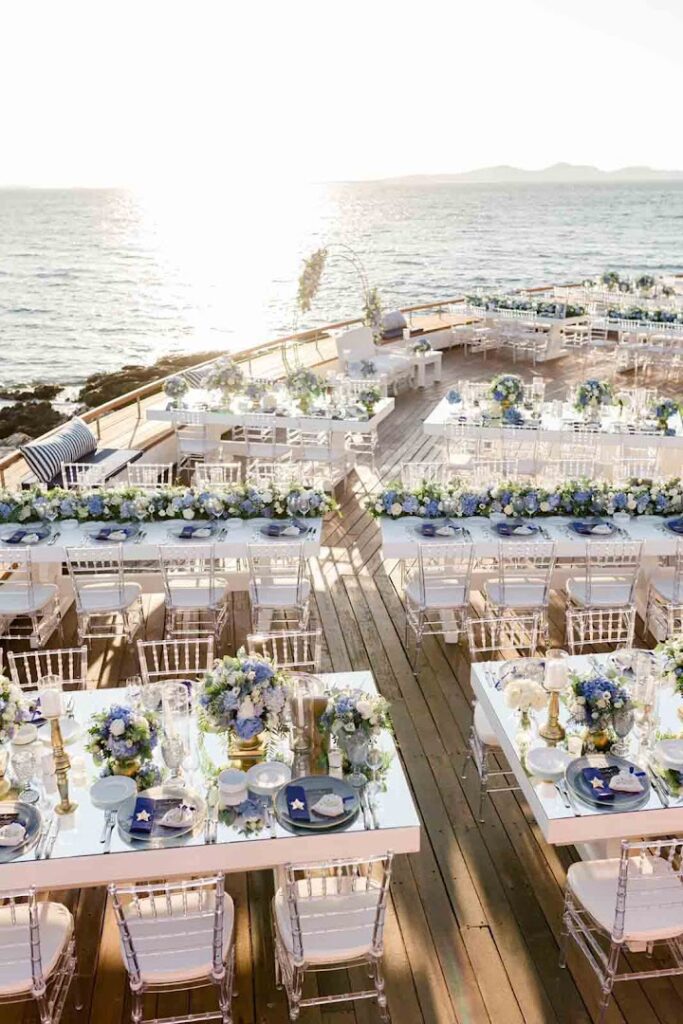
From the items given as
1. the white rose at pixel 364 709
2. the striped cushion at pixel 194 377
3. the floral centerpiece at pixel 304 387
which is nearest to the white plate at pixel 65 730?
the white rose at pixel 364 709

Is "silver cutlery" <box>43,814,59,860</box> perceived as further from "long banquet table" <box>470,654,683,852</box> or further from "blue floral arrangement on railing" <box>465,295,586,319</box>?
"blue floral arrangement on railing" <box>465,295,586,319</box>

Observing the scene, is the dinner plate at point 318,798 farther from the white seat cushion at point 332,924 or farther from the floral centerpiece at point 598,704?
the floral centerpiece at point 598,704

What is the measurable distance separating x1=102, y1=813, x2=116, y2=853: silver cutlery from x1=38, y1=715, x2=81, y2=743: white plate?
649mm

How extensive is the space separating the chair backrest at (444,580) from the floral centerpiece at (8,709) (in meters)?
3.15

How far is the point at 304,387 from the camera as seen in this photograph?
10.5 metres

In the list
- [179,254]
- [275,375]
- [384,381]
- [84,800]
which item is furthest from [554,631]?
[179,254]

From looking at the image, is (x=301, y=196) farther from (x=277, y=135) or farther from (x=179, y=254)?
(x=179, y=254)

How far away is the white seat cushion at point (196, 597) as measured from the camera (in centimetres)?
671

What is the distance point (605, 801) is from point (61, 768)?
8.04 feet

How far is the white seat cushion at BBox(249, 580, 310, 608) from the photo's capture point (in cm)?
672

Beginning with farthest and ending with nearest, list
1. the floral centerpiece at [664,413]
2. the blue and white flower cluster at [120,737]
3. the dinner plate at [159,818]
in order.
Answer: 1. the floral centerpiece at [664,413]
2. the blue and white flower cluster at [120,737]
3. the dinner plate at [159,818]

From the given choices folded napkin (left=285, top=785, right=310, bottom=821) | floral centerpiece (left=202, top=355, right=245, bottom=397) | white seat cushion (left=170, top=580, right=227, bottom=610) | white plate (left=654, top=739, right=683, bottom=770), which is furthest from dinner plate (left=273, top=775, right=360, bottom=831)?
floral centerpiece (left=202, top=355, right=245, bottom=397)

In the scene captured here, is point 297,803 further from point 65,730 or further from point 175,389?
point 175,389

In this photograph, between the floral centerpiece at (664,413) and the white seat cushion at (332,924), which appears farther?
the floral centerpiece at (664,413)
